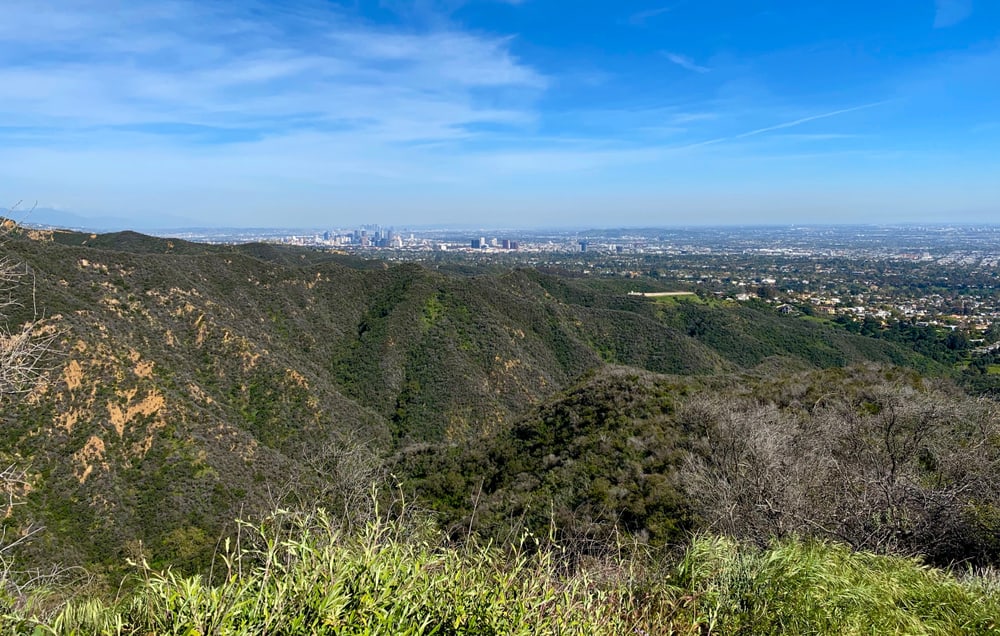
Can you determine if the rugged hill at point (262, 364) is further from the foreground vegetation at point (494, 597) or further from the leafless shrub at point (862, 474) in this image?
the leafless shrub at point (862, 474)

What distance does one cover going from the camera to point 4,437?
16.9m

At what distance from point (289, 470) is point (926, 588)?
24.5 meters

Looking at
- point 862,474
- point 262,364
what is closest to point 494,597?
point 862,474

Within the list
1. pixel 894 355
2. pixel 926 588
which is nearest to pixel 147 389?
pixel 926 588

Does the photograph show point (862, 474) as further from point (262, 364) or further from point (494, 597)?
point (262, 364)

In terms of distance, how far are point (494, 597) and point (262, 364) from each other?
34.4m

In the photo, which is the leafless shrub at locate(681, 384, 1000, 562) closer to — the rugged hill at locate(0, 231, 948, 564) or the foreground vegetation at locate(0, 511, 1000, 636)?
the foreground vegetation at locate(0, 511, 1000, 636)

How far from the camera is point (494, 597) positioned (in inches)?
107

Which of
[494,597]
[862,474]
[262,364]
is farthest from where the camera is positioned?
[262,364]

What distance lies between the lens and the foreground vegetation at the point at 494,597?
2395 mm

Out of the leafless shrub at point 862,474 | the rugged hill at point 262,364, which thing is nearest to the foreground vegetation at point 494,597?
the rugged hill at point 262,364

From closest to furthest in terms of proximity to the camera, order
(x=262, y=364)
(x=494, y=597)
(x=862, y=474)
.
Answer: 1. (x=494, y=597)
2. (x=862, y=474)
3. (x=262, y=364)

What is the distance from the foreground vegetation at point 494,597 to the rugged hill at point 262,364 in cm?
205

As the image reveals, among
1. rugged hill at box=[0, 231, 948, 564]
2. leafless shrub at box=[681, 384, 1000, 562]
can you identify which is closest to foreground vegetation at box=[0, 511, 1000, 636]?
rugged hill at box=[0, 231, 948, 564]
